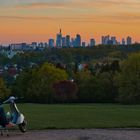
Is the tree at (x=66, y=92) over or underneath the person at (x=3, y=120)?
underneath

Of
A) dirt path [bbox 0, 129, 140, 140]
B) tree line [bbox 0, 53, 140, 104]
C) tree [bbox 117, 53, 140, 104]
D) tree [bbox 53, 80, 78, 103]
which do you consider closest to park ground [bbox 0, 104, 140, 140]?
dirt path [bbox 0, 129, 140, 140]

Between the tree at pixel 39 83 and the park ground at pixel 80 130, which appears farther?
the tree at pixel 39 83

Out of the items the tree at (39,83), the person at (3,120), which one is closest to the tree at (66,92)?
the tree at (39,83)

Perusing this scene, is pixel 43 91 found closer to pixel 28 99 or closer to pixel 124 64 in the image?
pixel 28 99

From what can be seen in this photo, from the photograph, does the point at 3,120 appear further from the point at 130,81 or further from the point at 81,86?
the point at 81,86

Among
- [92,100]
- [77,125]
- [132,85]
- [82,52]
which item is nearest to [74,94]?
[92,100]

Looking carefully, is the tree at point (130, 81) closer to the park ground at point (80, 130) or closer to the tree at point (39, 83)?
the tree at point (39, 83)
